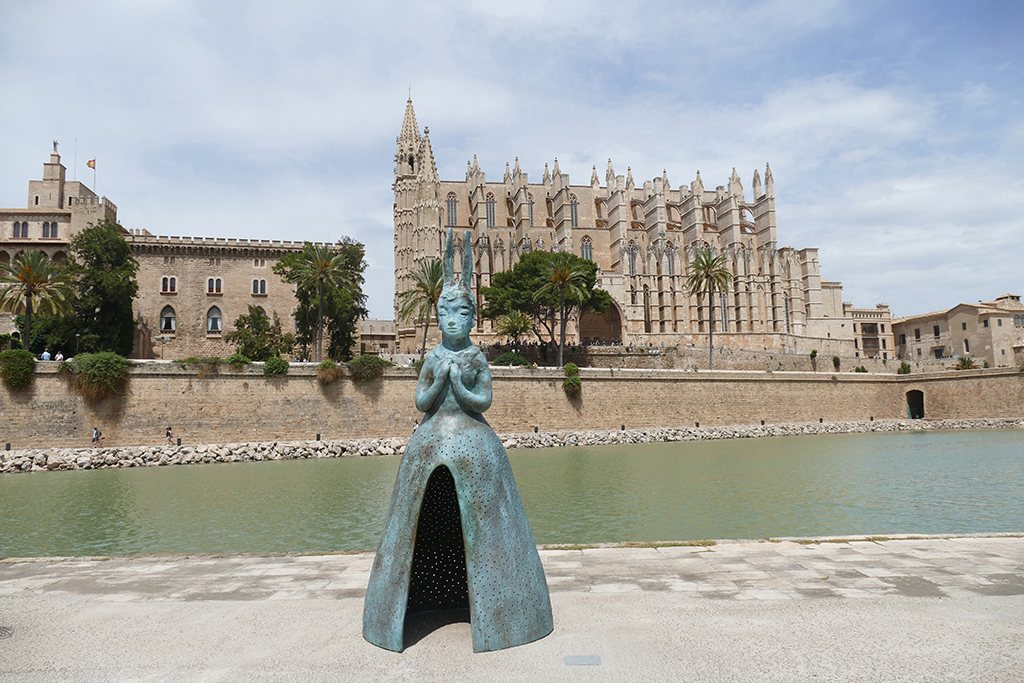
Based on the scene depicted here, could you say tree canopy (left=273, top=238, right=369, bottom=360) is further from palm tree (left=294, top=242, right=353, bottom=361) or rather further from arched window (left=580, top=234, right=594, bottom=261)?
arched window (left=580, top=234, right=594, bottom=261)

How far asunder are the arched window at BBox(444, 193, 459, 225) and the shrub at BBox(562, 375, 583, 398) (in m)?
30.3

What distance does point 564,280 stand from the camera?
4047 cm

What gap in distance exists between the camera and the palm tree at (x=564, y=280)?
40469 millimetres

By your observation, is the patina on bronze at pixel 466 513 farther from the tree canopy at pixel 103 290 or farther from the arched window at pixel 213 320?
the arched window at pixel 213 320

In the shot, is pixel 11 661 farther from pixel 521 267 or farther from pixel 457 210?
pixel 457 210

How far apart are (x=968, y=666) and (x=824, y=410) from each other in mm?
38354

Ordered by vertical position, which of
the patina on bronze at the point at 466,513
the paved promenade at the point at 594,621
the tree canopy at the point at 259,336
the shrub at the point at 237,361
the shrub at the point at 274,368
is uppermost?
the tree canopy at the point at 259,336

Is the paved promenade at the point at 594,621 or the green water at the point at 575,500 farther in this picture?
the green water at the point at 575,500

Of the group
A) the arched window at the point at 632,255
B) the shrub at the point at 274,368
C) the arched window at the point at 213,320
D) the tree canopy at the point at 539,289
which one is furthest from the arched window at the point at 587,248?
the shrub at the point at 274,368

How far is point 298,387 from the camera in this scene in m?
28.9

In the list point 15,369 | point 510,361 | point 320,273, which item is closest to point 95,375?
point 15,369

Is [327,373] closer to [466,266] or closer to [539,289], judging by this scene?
[539,289]

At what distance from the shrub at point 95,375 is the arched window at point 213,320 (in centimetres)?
1990

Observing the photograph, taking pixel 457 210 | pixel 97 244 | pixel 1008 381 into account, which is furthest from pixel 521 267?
pixel 1008 381
